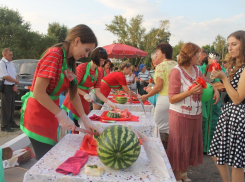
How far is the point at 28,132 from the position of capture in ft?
5.68

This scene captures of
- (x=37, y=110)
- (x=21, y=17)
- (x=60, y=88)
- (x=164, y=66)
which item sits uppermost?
(x=21, y=17)

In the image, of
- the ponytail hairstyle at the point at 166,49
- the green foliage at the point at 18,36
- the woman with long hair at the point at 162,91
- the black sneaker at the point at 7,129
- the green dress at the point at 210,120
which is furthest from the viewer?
the green foliage at the point at 18,36

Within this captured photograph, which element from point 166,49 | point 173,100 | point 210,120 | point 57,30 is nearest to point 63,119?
point 173,100

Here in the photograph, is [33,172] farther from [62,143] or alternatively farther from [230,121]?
[230,121]

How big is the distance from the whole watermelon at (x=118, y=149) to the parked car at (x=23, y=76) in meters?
5.47

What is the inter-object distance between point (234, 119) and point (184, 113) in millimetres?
558

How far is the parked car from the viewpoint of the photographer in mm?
6254

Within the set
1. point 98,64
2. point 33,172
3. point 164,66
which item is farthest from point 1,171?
point 164,66

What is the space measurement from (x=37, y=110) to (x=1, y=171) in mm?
521

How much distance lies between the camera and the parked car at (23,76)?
6254 mm

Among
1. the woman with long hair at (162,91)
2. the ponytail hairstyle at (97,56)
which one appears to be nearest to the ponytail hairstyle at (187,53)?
the woman with long hair at (162,91)

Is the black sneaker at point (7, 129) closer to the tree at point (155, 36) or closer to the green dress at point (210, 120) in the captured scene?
the green dress at point (210, 120)

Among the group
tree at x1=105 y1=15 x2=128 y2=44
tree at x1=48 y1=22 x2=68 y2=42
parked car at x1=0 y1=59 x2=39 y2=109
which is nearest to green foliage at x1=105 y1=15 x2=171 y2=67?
tree at x1=105 y1=15 x2=128 y2=44

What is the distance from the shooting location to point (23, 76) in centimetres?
656
